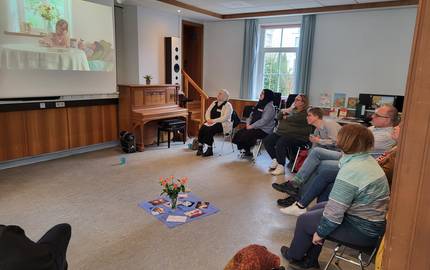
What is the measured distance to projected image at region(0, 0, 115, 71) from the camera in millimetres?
3777

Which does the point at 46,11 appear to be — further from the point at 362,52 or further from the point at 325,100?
the point at 362,52

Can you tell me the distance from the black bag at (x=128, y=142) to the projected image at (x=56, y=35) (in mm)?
1123

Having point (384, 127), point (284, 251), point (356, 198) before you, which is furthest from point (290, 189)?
point (356, 198)

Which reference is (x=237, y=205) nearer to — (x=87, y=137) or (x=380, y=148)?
(x=380, y=148)

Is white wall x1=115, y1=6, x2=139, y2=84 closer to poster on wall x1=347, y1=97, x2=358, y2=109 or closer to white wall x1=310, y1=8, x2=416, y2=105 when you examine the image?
white wall x1=310, y1=8, x2=416, y2=105

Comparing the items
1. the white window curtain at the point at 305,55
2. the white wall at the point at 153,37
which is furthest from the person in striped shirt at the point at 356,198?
the white wall at the point at 153,37

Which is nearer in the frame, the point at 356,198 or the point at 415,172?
the point at 415,172

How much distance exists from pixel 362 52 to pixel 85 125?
16.3ft

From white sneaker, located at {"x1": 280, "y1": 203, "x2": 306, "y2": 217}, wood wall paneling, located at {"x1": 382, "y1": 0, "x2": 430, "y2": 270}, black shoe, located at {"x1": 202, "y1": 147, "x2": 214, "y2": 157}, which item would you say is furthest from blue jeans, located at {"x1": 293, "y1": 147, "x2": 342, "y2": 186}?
black shoe, located at {"x1": 202, "y1": 147, "x2": 214, "y2": 157}

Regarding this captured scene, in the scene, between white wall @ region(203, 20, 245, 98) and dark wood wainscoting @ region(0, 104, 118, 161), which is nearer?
dark wood wainscoting @ region(0, 104, 118, 161)

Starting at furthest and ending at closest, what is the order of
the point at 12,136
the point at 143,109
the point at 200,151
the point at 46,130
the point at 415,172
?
the point at 143,109 < the point at 200,151 < the point at 46,130 < the point at 12,136 < the point at 415,172

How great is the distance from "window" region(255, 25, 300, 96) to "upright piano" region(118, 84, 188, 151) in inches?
87.5

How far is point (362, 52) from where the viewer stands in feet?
18.0

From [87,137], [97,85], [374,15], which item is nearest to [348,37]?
[374,15]
